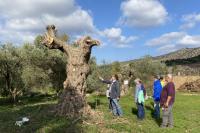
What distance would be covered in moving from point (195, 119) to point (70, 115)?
7454 mm

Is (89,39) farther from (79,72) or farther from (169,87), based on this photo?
(169,87)

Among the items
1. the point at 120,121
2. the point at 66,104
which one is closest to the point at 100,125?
the point at 120,121

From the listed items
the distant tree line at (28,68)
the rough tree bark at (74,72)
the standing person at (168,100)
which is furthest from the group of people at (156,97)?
the distant tree line at (28,68)

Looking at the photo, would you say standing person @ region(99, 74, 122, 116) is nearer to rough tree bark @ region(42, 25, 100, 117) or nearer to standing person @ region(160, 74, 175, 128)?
rough tree bark @ region(42, 25, 100, 117)

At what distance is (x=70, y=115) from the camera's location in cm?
1695

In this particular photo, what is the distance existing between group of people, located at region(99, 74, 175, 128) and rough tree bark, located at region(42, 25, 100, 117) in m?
1.50

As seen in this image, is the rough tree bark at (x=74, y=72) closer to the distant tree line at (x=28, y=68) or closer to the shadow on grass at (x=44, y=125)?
the shadow on grass at (x=44, y=125)

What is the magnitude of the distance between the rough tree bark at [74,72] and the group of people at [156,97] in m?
1.50

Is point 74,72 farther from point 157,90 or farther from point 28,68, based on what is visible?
point 28,68

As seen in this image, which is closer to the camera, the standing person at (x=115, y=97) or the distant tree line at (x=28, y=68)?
the standing person at (x=115, y=97)

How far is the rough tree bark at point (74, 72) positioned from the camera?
17391mm

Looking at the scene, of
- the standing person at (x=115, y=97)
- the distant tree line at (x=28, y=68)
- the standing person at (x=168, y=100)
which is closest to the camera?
the standing person at (x=168, y=100)

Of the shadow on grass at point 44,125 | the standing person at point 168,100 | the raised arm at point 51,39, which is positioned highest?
the raised arm at point 51,39

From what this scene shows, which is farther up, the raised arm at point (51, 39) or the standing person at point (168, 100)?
the raised arm at point (51, 39)
